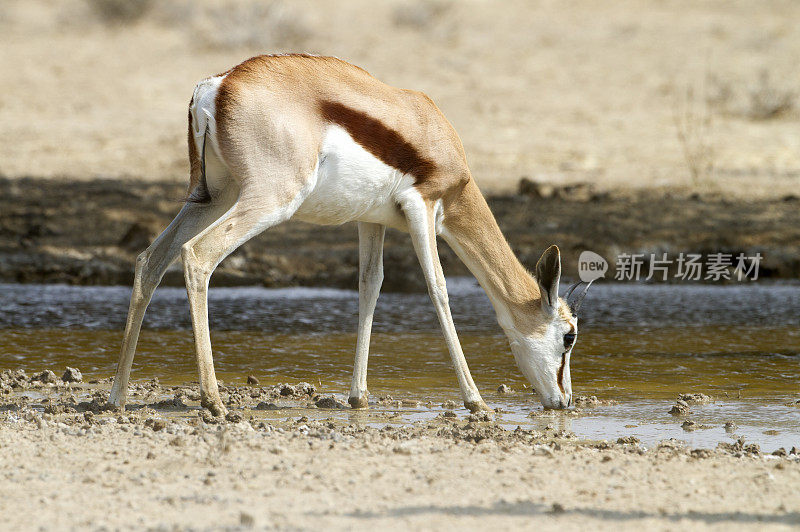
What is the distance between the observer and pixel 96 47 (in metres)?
20.9

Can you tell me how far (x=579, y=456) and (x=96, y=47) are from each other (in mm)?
18620

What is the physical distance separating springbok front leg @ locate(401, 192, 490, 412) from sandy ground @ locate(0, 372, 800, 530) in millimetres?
425

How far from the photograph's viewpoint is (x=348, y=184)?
17.5ft

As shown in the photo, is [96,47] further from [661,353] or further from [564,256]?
[661,353]

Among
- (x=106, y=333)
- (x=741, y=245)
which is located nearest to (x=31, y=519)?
(x=106, y=333)

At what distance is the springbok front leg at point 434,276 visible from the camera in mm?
5516

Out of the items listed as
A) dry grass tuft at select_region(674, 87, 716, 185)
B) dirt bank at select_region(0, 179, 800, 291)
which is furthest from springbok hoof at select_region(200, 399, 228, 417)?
→ dry grass tuft at select_region(674, 87, 716, 185)

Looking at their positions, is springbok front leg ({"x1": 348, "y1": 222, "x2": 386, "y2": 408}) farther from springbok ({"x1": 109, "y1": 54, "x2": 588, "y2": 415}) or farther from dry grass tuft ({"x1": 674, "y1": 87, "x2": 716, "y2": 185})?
dry grass tuft ({"x1": 674, "y1": 87, "x2": 716, "y2": 185})

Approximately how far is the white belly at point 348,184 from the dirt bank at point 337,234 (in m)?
4.32

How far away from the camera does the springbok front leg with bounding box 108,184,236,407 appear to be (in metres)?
5.30

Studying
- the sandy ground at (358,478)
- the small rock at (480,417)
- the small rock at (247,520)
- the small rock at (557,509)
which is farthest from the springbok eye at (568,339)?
the small rock at (247,520)

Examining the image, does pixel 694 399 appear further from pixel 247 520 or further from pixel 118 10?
pixel 118 10

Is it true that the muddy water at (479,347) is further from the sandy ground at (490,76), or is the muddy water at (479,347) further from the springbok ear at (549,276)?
the sandy ground at (490,76)

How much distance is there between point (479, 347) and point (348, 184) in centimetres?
254
